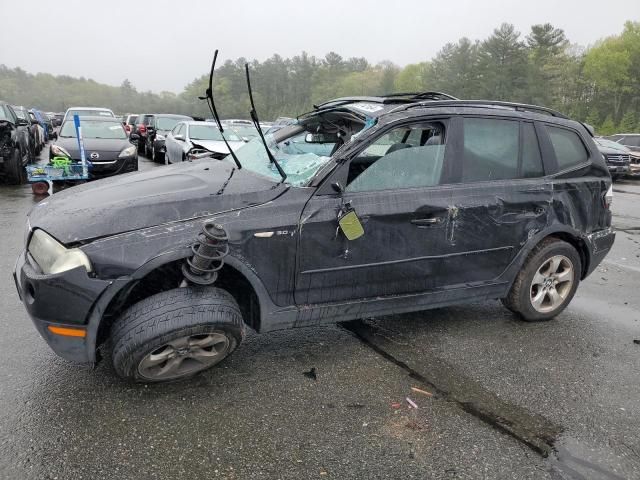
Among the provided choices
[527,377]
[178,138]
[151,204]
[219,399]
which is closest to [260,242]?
[151,204]

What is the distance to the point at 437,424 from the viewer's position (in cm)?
275

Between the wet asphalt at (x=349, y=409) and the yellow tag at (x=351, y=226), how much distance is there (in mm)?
896

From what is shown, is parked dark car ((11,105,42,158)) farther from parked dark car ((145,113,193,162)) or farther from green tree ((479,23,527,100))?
green tree ((479,23,527,100))

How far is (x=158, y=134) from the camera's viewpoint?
1719 cm

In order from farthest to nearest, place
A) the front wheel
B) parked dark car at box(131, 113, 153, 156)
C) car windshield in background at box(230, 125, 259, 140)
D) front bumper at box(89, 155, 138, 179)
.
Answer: parked dark car at box(131, 113, 153, 156) → car windshield in background at box(230, 125, 259, 140) → front bumper at box(89, 155, 138, 179) → the front wheel

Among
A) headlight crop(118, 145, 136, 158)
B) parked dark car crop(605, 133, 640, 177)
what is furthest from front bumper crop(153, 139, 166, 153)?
parked dark car crop(605, 133, 640, 177)

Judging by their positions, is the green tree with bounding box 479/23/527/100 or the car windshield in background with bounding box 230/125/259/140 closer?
the car windshield in background with bounding box 230/125/259/140

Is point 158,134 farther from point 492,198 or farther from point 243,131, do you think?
point 492,198

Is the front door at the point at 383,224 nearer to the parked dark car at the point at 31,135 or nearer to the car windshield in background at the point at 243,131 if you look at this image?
the car windshield in background at the point at 243,131

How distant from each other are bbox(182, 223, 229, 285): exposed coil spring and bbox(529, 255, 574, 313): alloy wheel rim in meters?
2.65

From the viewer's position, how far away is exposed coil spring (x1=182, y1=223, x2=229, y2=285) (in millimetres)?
2639

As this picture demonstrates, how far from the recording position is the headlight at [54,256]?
257cm

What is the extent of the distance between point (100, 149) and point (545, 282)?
9.13m

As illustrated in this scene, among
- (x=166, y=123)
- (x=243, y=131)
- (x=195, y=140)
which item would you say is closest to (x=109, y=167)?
(x=195, y=140)
